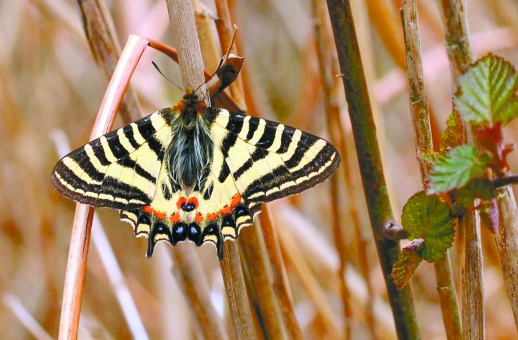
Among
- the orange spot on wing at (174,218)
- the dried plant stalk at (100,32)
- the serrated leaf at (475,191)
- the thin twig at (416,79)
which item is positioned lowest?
the serrated leaf at (475,191)

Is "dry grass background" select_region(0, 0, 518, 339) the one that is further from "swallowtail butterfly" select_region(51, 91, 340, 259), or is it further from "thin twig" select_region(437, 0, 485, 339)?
"thin twig" select_region(437, 0, 485, 339)

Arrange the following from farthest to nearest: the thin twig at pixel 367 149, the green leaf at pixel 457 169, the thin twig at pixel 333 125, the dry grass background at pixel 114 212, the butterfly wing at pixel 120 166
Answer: the dry grass background at pixel 114 212 < the thin twig at pixel 333 125 < the butterfly wing at pixel 120 166 < the thin twig at pixel 367 149 < the green leaf at pixel 457 169

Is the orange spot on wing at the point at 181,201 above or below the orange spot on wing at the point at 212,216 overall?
above

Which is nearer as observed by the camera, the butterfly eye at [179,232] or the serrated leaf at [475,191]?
the serrated leaf at [475,191]

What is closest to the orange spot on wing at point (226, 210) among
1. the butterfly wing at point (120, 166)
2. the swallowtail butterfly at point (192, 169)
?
the swallowtail butterfly at point (192, 169)

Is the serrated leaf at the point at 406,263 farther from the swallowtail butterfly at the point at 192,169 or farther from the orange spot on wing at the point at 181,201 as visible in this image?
the orange spot on wing at the point at 181,201

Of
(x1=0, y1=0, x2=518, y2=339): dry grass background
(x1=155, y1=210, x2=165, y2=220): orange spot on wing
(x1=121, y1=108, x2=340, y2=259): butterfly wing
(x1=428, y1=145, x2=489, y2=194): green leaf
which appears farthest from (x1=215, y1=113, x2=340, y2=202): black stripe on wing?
→ (x1=0, y1=0, x2=518, y2=339): dry grass background

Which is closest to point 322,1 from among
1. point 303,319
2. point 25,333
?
point 303,319

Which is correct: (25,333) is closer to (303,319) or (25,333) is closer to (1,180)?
(1,180)
